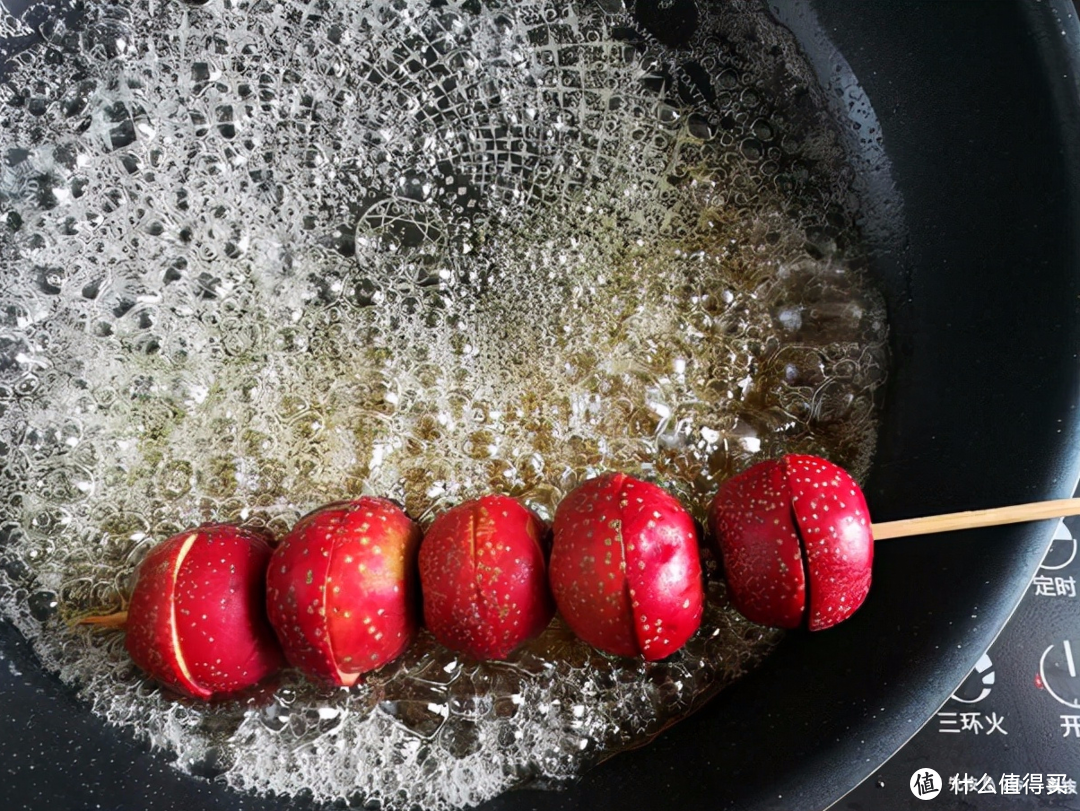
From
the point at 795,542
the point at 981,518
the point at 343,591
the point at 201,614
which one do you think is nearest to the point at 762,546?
the point at 795,542

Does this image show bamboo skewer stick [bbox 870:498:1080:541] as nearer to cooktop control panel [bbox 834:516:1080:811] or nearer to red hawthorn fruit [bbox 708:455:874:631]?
red hawthorn fruit [bbox 708:455:874:631]

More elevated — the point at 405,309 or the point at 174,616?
the point at 405,309

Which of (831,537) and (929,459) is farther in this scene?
(929,459)

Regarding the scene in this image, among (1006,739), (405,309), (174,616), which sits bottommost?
(1006,739)

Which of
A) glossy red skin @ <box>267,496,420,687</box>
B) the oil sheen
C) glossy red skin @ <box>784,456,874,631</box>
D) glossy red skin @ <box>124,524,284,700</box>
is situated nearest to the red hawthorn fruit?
glossy red skin @ <box>784,456,874,631</box>

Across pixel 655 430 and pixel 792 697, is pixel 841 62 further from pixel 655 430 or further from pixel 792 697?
pixel 792 697

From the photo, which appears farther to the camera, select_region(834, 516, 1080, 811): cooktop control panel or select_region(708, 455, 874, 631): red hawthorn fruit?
select_region(834, 516, 1080, 811): cooktop control panel

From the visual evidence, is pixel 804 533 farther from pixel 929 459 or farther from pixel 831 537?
pixel 929 459

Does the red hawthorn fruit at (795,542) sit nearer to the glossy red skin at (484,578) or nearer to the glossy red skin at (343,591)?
the glossy red skin at (484,578)
